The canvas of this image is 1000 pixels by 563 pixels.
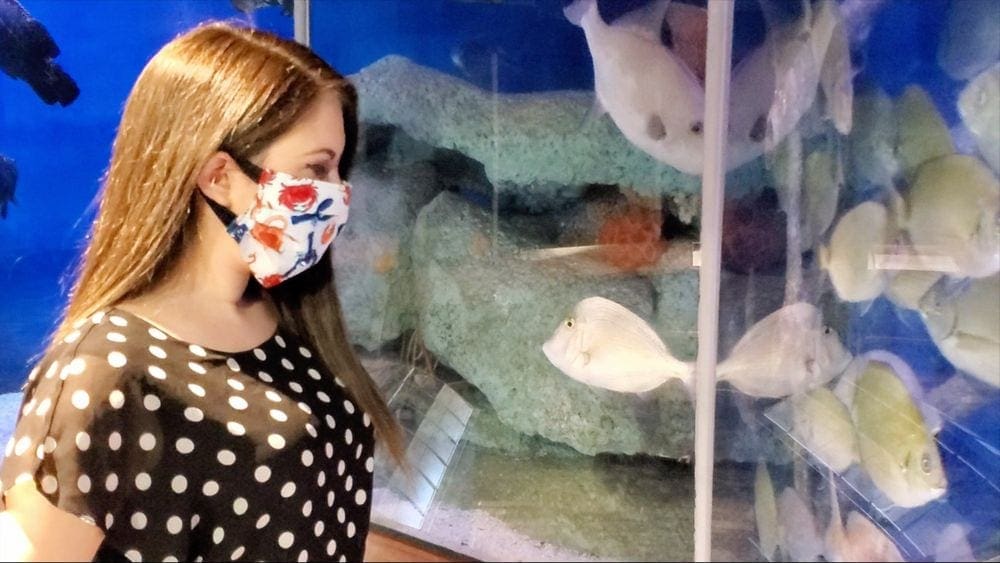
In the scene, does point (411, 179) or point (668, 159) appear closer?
point (668, 159)

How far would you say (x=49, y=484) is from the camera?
687 mm

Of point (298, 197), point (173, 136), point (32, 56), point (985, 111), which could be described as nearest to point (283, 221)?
point (298, 197)

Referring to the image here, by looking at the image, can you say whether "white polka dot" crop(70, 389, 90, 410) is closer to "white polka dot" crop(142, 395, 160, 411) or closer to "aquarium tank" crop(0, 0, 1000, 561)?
"white polka dot" crop(142, 395, 160, 411)

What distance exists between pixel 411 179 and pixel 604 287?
0.34 m

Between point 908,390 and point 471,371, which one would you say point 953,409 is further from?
point 471,371

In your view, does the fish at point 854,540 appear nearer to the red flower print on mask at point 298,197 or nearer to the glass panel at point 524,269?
the glass panel at point 524,269

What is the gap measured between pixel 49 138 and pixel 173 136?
233mm

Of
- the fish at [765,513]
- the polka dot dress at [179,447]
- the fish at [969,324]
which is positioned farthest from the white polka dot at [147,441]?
the fish at [969,324]

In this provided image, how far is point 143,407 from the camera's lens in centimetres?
74

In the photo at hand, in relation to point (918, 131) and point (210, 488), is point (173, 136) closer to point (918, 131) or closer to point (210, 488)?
point (210, 488)

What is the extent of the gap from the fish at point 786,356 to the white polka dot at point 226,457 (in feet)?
2.13

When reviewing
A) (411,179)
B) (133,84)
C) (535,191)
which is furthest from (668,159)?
(133,84)

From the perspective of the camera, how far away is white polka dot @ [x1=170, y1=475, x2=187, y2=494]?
758mm

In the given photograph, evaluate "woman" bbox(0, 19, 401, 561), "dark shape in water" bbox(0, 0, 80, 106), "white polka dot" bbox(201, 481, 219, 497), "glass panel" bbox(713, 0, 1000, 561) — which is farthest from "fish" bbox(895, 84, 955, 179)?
"dark shape in water" bbox(0, 0, 80, 106)
